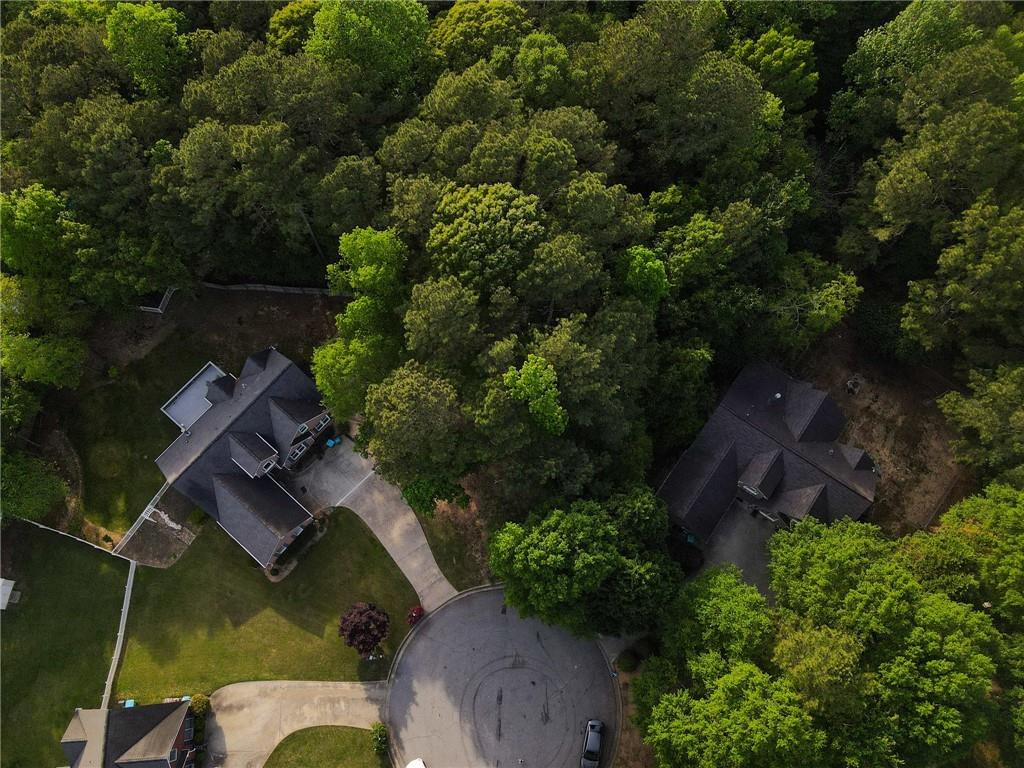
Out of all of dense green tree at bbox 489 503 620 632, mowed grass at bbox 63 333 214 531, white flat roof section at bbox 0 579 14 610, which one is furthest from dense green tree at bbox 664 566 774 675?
white flat roof section at bbox 0 579 14 610

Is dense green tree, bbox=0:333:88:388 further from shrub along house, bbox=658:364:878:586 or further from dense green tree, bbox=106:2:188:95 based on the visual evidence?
shrub along house, bbox=658:364:878:586

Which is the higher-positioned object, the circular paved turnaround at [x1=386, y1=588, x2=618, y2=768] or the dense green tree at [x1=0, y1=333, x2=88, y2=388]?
the dense green tree at [x1=0, y1=333, x2=88, y2=388]

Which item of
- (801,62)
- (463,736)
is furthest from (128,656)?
(801,62)

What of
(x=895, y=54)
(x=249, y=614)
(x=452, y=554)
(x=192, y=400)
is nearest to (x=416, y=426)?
(x=452, y=554)

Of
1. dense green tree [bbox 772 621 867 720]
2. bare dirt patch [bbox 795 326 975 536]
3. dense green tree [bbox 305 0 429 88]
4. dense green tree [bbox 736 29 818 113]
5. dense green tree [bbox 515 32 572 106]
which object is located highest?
dense green tree [bbox 736 29 818 113]

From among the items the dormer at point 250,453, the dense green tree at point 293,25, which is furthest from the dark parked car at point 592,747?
the dense green tree at point 293,25

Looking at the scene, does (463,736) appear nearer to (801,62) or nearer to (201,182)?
(201,182)
